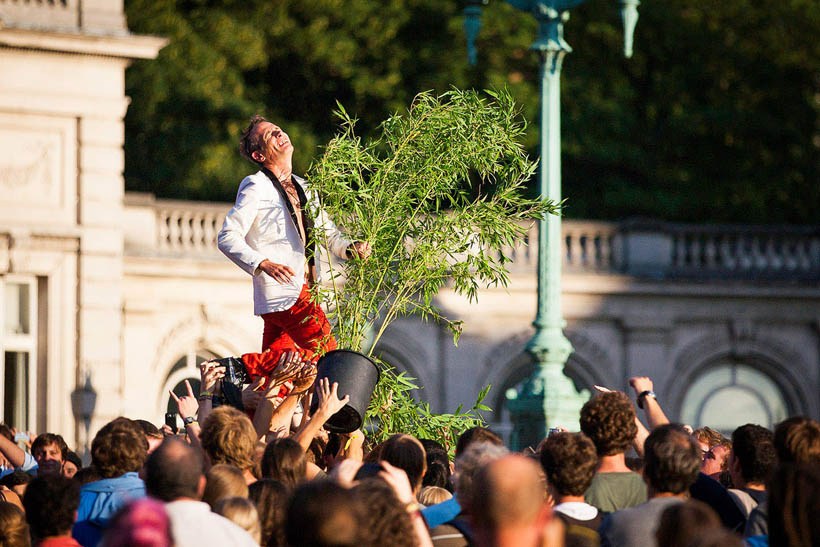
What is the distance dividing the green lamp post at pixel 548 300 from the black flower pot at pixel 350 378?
5.63m

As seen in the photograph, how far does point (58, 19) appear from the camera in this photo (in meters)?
19.7

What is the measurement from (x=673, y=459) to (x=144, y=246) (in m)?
16.4

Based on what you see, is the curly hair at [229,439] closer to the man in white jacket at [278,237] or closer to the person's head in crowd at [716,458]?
the man in white jacket at [278,237]

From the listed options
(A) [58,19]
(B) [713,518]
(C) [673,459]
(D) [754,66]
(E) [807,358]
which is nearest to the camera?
(B) [713,518]

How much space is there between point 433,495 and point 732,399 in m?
18.7

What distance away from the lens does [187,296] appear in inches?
871

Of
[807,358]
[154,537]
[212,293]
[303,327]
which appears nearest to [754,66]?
[807,358]

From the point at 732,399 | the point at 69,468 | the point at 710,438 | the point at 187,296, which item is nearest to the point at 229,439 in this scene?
the point at 69,468

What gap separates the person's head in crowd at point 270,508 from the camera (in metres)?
5.88

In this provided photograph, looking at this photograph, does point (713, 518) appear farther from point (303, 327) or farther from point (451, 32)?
point (451, 32)

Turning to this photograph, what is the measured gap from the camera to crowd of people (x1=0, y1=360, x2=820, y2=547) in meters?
4.48

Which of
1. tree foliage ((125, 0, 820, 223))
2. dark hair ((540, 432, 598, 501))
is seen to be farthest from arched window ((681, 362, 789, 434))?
dark hair ((540, 432, 598, 501))

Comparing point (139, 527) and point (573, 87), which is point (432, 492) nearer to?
point (139, 527)

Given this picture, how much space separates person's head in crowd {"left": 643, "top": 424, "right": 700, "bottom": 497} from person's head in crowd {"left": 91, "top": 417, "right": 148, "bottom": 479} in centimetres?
217
